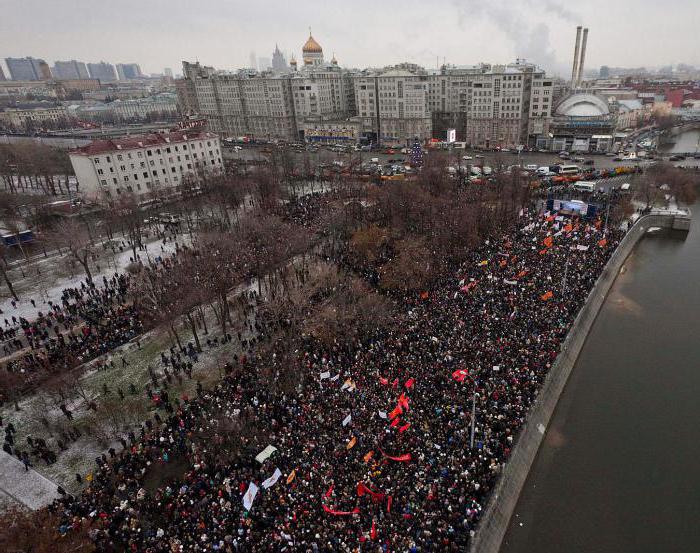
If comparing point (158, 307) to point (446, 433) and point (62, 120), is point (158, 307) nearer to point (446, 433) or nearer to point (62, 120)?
point (446, 433)

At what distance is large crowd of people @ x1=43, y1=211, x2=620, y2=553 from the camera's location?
666 inches

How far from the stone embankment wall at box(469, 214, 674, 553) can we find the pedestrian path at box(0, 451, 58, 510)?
1911 cm

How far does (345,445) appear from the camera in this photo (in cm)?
2033

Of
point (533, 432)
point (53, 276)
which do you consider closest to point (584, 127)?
point (533, 432)

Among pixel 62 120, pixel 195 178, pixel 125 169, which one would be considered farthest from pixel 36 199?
pixel 62 120

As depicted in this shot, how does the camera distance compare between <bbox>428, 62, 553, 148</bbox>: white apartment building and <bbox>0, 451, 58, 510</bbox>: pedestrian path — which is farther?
<bbox>428, 62, 553, 148</bbox>: white apartment building

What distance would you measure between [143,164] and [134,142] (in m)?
3.37

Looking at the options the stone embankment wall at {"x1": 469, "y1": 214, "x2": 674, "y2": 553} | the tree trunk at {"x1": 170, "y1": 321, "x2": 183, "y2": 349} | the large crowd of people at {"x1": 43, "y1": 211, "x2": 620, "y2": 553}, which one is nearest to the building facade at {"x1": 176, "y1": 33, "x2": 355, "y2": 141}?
the tree trunk at {"x1": 170, "y1": 321, "x2": 183, "y2": 349}

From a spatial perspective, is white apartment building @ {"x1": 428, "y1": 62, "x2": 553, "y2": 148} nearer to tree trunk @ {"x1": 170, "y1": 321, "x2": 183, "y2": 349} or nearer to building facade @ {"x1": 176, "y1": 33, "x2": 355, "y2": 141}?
building facade @ {"x1": 176, "y1": 33, "x2": 355, "y2": 141}

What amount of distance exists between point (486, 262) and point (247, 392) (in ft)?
77.7

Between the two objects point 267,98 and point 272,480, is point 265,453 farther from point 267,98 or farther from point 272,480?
point 267,98

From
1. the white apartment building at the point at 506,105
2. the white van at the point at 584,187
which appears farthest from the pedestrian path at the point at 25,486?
the white apartment building at the point at 506,105

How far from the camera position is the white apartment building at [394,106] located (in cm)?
9419

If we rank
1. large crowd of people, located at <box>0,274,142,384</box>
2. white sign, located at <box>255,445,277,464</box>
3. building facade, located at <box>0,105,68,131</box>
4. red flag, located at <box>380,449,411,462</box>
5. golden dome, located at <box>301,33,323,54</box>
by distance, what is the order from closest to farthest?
1. red flag, located at <box>380,449,411,462</box>
2. white sign, located at <box>255,445,277,464</box>
3. large crowd of people, located at <box>0,274,142,384</box>
4. golden dome, located at <box>301,33,323,54</box>
5. building facade, located at <box>0,105,68,131</box>
